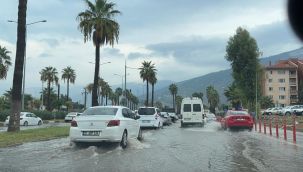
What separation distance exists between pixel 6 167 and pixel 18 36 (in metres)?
13.9

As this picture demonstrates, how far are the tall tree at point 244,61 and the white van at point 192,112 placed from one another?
119 feet

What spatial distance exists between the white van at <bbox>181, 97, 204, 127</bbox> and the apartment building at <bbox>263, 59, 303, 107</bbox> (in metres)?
98.6

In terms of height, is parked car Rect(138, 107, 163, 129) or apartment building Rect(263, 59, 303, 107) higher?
apartment building Rect(263, 59, 303, 107)

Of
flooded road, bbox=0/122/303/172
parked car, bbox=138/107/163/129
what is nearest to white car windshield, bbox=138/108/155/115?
parked car, bbox=138/107/163/129

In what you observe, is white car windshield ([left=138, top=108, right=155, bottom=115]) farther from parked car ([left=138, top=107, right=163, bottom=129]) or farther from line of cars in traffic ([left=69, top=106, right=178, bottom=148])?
line of cars in traffic ([left=69, top=106, right=178, bottom=148])

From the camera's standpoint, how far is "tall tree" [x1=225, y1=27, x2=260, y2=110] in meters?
74.6

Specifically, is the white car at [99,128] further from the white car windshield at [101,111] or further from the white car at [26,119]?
the white car at [26,119]

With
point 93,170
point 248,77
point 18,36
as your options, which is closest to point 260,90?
point 248,77

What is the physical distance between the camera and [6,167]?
37.1ft

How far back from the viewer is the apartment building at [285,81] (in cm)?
13488

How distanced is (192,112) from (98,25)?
34.5 feet

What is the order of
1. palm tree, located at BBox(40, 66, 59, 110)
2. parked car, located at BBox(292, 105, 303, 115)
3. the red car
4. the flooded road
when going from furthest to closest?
1. palm tree, located at BBox(40, 66, 59, 110)
2. parked car, located at BBox(292, 105, 303, 115)
3. the red car
4. the flooded road

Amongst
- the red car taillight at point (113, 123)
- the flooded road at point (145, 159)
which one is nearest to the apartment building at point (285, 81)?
the red car taillight at point (113, 123)

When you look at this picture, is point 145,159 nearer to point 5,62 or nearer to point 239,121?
point 239,121
